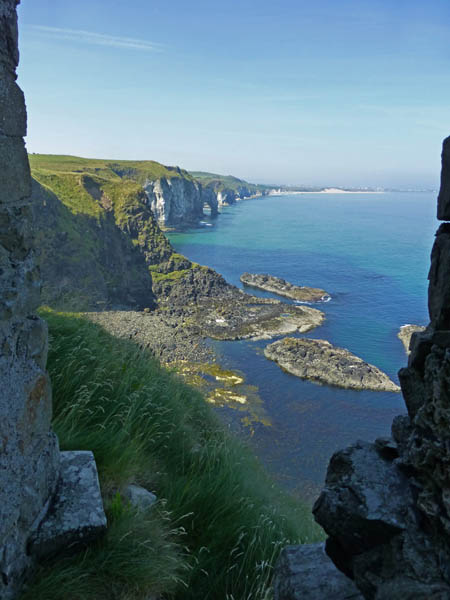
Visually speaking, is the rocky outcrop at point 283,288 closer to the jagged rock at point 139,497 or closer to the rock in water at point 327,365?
the rock in water at point 327,365

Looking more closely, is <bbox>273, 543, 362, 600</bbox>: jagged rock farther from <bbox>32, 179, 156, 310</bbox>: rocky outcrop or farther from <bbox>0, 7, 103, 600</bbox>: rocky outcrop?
<bbox>32, 179, 156, 310</bbox>: rocky outcrop

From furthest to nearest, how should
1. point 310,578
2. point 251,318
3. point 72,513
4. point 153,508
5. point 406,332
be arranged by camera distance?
point 251,318 → point 406,332 → point 153,508 → point 72,513 → point 310,578

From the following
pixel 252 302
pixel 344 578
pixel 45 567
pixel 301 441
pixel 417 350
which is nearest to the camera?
pixel 417 350

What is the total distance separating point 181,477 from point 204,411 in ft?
10.1

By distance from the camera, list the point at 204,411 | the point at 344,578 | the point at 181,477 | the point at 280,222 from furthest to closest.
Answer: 1. the point at 280,222
2. the point at 204,411
3. the point at 181,477
4. the point at 344,578

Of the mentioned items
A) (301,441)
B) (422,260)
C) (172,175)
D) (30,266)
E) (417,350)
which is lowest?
(301,441)

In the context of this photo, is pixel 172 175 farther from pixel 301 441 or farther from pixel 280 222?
pixel 301 441

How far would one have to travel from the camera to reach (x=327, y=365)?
1652 inches

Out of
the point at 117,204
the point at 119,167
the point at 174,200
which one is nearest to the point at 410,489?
the point at 117,204

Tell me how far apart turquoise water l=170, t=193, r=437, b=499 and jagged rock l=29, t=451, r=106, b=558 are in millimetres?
10371

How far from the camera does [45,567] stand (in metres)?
2.79

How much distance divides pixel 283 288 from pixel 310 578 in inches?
2714

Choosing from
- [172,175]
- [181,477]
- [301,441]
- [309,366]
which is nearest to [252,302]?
[309,366]

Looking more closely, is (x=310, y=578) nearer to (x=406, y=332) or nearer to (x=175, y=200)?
(x=406, y=332)
